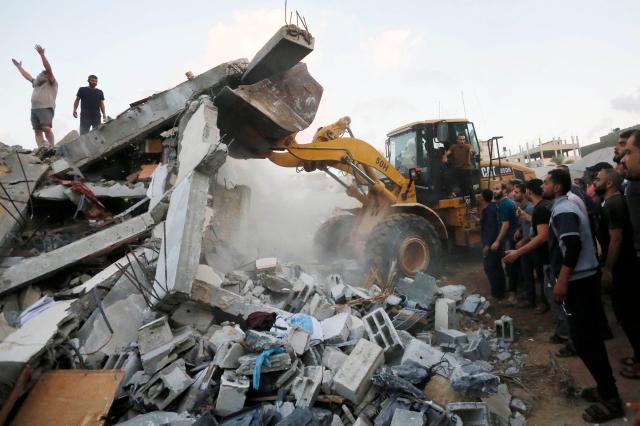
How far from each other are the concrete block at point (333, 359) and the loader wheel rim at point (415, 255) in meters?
3.15

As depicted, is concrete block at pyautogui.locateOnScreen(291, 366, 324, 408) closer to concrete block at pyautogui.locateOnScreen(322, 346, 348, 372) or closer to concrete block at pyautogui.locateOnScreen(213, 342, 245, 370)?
concrete block at pyautogui.locateOnScreen(322, 346, 348, 372)

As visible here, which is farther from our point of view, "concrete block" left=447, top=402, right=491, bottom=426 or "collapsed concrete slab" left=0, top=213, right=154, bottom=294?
"collapsed concrete slab" left=0, top=213, right=154, bottom=294

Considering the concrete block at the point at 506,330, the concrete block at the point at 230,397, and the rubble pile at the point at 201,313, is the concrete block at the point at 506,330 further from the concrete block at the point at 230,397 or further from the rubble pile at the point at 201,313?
the concrete block at the point at 230,397

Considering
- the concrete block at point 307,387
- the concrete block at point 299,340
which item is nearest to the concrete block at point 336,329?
the concrete block at point 299,340

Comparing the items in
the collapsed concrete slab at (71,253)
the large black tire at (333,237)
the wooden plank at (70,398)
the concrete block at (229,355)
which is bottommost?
the wooden plank at (70,398)

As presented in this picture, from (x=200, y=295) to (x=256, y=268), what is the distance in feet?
5.68

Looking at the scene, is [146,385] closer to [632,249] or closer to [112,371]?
[112,371]

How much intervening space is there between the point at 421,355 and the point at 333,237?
15.3 ft

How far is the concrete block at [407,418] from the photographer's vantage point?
2527 millimetres

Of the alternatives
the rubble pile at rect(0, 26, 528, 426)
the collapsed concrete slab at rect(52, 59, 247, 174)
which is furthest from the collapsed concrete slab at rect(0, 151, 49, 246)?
the collapsed concrete slab at rect(52, 59, 247, 174)

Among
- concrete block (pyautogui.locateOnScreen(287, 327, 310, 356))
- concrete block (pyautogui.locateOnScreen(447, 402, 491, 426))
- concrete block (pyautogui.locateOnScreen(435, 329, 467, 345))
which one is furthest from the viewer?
concrete block (pyautogui.locateOnScreen(435, 329, 467, 345))

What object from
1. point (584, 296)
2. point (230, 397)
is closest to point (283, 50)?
point (230, 397)

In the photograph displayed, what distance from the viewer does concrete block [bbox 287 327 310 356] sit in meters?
3.32

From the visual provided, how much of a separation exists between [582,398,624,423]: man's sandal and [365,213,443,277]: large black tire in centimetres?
350
